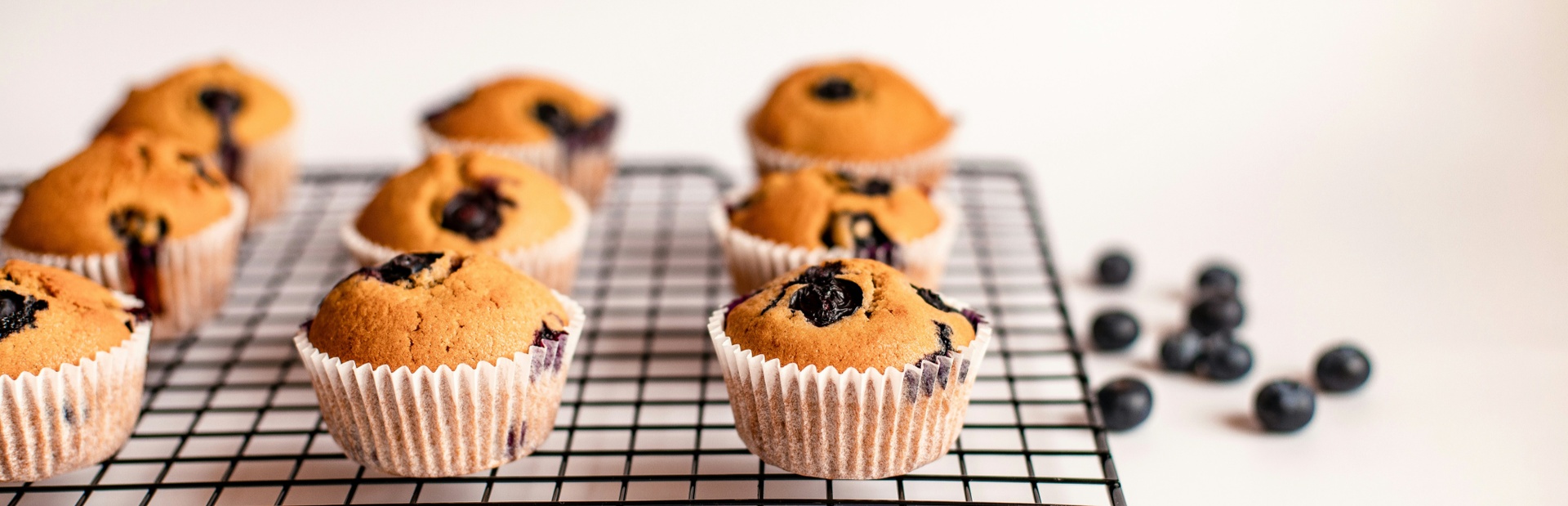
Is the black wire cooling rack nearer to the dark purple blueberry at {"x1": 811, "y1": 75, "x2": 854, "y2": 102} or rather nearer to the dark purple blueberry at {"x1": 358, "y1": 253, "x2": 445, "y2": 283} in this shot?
the dark purple blueberry at {"x1": 358, "y1": 253, "x2": 445, "y2": 283}

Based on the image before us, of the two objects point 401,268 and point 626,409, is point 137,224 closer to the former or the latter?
point 401,268

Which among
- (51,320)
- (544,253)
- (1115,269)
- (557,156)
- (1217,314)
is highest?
(51,320)

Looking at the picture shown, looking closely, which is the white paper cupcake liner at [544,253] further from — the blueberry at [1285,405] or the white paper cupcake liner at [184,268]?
the blueberry at [1285,405]

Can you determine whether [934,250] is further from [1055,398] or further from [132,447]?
[132,447]

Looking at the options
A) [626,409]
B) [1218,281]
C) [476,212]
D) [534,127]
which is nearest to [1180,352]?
[1218,281]

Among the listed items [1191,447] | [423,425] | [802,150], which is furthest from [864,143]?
[423,425]

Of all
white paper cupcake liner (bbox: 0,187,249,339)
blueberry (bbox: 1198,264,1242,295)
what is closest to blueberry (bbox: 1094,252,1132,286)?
blueberry (bbox: 1198,264,1242,295)
